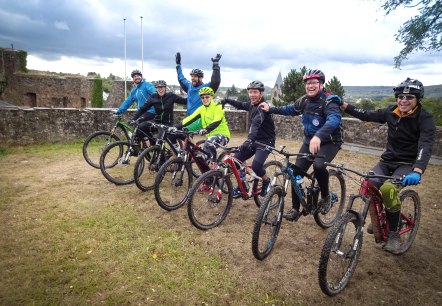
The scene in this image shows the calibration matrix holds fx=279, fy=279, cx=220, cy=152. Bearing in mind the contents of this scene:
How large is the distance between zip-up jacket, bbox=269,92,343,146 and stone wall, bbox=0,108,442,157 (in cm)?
799

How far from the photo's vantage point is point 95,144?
7.25 meters

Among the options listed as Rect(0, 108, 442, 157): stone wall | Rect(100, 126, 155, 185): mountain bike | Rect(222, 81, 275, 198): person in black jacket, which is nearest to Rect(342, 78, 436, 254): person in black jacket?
Rect(222, 81, 275, 198): person in black jacket

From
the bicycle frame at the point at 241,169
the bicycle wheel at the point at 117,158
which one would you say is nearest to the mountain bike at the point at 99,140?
the bicycle wheel at the point at 117,158

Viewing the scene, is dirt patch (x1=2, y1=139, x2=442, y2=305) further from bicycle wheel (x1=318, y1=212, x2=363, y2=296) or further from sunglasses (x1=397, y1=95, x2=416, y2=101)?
sunglasses (x1=397, y1=95, x2=416, y2=101)

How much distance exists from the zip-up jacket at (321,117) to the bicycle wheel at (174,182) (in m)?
2.25

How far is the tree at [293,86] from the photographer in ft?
104

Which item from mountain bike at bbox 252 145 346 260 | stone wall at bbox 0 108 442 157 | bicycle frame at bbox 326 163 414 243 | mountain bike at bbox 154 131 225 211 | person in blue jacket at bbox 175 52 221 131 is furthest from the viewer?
stone wall at bbox 0 108 442 157

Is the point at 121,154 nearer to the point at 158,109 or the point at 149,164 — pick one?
the point at 149,164

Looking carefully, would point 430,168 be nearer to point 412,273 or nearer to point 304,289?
point 412,273

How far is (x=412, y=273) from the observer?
3.71m

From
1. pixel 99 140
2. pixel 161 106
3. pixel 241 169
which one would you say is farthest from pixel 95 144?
pixel 241 169

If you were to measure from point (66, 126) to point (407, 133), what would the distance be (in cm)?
1021

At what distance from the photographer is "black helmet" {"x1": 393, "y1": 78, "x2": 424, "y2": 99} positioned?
347cm

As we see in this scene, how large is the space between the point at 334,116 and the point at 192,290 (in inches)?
113
